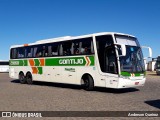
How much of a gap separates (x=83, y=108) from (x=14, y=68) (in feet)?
50.8

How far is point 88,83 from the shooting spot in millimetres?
16844

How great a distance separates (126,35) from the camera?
636 inches

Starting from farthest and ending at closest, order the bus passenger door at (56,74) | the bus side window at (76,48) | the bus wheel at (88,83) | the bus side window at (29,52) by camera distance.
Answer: the bus side window at (29,52) < the bus passenger door at (56,74) < the bus side window at (76,48) < the bus wheel at (88,83)

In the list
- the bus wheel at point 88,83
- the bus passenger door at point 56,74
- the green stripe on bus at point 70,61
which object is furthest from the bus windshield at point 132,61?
the bus passenger door at point 56,74

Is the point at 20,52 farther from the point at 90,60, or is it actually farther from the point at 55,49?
the point at 90,60

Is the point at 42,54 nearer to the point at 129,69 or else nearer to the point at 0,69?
the point at 129,69

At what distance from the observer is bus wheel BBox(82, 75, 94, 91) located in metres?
16.6

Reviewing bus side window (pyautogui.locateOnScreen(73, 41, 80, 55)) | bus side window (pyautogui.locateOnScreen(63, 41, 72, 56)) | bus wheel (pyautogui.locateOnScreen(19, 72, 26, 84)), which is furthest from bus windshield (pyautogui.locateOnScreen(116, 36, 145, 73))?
bus wheel (pyautogui.locateOnScreen(19, 72, 26, 84))

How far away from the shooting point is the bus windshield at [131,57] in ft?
48.9

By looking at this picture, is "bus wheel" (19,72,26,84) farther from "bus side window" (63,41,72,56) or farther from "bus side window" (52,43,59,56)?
"bus side window" (63,41,72,56)

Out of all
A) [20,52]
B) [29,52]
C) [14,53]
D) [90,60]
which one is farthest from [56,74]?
[14,53]

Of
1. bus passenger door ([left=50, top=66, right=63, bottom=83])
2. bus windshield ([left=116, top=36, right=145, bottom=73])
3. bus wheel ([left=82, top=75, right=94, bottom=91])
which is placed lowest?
bus wheel ([left=82, top=75, right=94, bottom=91])

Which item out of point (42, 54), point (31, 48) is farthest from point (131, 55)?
point (31, 48)

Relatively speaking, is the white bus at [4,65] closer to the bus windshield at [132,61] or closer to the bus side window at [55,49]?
the bus side window at [55,49]
